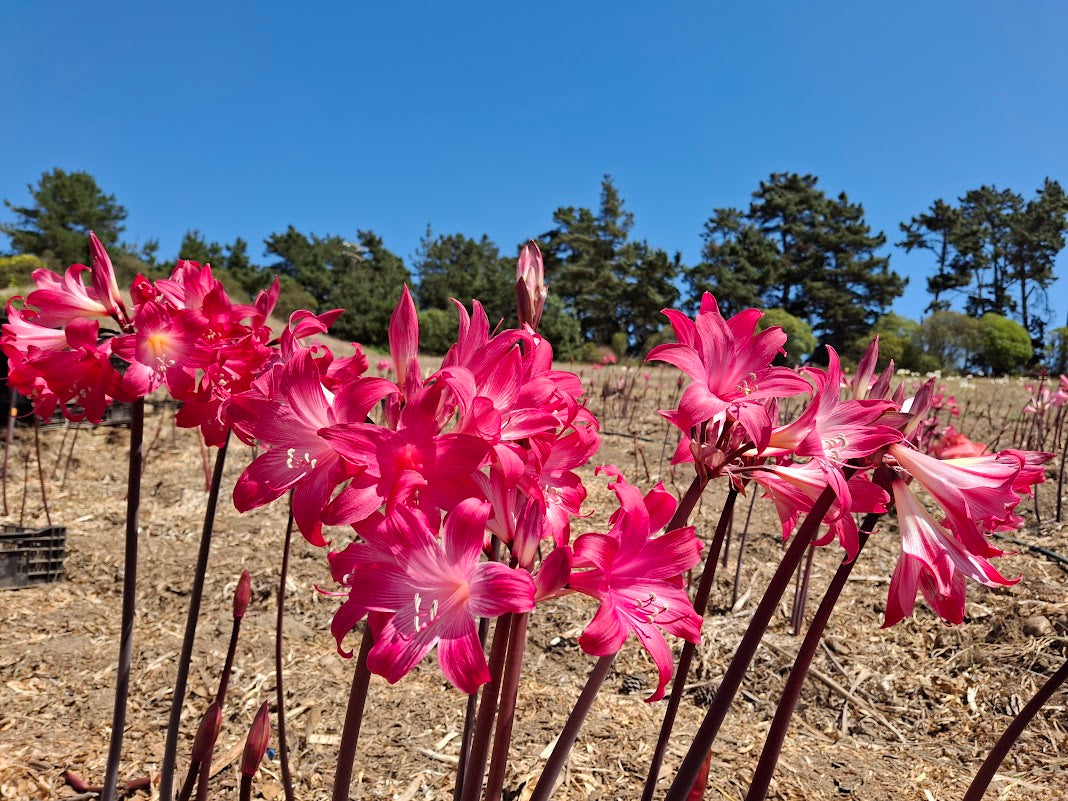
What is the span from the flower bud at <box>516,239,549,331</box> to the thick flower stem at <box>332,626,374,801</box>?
0.59 metres

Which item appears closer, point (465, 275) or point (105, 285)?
point (105, 285)

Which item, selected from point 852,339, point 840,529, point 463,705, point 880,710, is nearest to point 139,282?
point 840,529

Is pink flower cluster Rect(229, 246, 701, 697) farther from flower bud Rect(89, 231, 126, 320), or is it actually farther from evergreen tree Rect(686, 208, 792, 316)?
evergreen tree Rect(686, 208, 792, 316)

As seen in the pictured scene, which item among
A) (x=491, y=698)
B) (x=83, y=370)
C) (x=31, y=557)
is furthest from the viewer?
(x=31, y=557)

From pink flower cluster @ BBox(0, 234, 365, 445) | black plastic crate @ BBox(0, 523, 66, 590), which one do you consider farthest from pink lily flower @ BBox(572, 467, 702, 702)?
black plastic crate @ BBox(0, 523, 66, 590)

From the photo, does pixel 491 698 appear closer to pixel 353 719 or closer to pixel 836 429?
pixel 353 719

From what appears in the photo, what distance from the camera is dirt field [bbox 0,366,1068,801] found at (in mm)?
2281

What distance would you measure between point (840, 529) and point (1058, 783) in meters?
2.06

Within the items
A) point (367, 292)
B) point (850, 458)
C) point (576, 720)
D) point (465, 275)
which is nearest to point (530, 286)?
point (850, 458)

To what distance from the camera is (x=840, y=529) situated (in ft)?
3.34

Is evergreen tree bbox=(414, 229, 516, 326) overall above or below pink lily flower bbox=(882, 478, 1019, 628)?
above

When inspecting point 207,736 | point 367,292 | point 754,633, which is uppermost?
point 367,292

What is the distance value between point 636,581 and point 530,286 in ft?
1.87

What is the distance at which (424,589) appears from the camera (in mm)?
827
